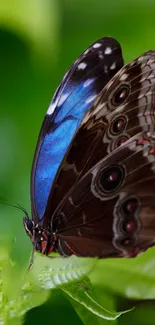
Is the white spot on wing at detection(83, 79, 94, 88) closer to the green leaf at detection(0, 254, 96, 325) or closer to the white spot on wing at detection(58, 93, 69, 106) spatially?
the white spot on wing at detection(58, 93, 69, 106)

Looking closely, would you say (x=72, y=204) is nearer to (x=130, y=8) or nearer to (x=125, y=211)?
(x=125, y=211)

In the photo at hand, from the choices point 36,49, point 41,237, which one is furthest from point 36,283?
point 36,49

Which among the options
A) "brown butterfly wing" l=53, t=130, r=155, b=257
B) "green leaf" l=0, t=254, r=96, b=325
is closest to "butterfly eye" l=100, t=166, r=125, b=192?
"brown butterfly wing" l=53, t=130, r=155, b=257

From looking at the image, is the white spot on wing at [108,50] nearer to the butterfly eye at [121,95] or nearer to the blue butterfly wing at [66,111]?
the blue butterfly wing at [66,111]

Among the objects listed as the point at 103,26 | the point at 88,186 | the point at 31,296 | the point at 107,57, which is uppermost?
the point at 103,26

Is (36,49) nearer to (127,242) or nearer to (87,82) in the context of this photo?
(87,82)

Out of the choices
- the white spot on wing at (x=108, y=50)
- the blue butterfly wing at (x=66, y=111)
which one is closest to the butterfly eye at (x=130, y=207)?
the blue butterfly wing at (x=66, y=111)

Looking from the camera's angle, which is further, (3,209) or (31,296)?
(3,209)

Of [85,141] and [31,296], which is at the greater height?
[85,141]

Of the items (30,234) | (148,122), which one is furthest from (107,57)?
(30,234)
